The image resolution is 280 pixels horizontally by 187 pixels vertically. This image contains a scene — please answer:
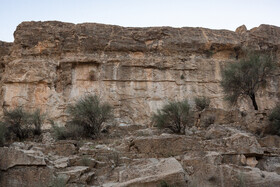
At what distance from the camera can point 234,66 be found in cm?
1508

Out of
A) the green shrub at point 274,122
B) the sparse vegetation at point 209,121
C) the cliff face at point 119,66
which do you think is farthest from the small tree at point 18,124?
the green shrub at point 274,122

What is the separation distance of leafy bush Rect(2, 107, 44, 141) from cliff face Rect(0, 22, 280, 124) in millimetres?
4158

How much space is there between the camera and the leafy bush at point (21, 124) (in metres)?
13.1

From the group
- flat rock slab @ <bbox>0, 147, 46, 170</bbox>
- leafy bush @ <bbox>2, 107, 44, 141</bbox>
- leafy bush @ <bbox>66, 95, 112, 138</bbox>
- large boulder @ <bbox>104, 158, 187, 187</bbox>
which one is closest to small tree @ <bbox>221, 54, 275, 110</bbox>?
leafy bush @ <bbox>66, 95, 112, 138</bbox>

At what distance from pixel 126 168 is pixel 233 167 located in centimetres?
236

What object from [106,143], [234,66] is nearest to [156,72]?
[234,66]

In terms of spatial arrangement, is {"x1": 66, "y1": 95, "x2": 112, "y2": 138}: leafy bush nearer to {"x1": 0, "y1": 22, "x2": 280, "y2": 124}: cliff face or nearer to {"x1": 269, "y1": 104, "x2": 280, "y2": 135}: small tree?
{"x1": 0, "y1": 22, "x2": 280, "y2": 124}: cliff face

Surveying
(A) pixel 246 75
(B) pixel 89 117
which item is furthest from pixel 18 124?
(A) pixel 246 75

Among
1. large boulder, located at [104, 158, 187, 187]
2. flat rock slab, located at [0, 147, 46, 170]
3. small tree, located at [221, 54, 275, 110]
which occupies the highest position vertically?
small tree, located at [221, 54, 275, 110]

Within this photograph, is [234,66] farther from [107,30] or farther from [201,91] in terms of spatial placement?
[107,30]

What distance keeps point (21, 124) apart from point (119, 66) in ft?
24.6

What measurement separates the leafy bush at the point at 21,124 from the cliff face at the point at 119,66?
4158 millimetres

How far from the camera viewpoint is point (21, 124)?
13633mm

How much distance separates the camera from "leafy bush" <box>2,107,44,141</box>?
516 inches
